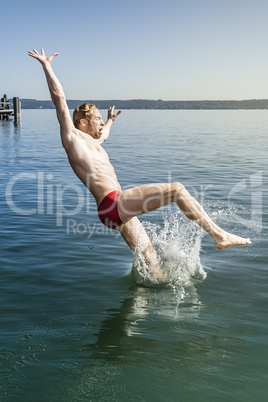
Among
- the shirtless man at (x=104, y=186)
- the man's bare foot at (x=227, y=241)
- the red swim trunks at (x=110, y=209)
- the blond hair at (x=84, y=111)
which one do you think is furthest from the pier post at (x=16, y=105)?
the man's bare foot at (x=227, y=241)

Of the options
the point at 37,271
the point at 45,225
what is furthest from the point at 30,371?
the point at 45,225

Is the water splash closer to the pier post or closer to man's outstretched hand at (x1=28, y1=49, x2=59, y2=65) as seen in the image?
man's outstretched hand at (x1=28, y1=49, x2=59, y2=65)

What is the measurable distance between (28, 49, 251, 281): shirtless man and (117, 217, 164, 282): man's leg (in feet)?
0.05

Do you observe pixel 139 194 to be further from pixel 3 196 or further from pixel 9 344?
pixel 3 196

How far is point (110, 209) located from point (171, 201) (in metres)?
0.88

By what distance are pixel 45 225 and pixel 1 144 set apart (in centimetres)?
2218

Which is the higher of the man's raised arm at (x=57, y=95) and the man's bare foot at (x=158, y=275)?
the man's raised arm at (x=57, y=95)

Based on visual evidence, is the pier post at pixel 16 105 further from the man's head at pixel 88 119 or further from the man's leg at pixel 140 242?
the man's leg at pixel 140 242

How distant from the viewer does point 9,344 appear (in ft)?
17.8

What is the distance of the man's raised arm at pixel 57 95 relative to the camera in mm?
6629

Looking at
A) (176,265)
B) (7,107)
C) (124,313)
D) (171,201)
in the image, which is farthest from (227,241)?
(7,107)

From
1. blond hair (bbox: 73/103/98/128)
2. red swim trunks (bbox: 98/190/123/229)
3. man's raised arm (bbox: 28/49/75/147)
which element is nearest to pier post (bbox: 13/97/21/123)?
blond hair (bbox: 73/103/98/128)

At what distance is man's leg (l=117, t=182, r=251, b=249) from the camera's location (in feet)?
20.4

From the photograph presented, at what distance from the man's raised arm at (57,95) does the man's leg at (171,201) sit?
120 cm
